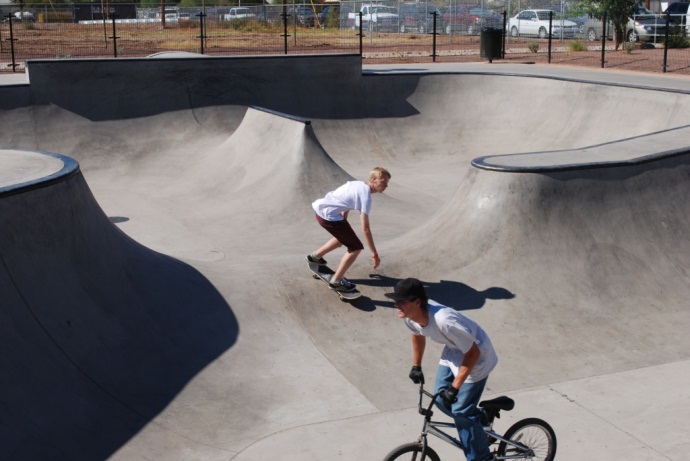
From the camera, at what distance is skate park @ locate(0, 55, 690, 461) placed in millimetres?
5953

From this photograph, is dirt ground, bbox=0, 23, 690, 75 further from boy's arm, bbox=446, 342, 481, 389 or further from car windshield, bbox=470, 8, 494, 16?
boy's arm, bbox=446, 342, 481, 389

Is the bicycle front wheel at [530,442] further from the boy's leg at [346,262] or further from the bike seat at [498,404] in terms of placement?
the boy's leg at [346,262]

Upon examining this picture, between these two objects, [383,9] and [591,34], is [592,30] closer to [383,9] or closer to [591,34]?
[591,34]

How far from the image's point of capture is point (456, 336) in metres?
4.66

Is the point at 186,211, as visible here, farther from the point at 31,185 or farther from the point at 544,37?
the point at 544,37

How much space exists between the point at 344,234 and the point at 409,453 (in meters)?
3.38

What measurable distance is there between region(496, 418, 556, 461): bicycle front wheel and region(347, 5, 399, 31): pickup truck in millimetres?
34995

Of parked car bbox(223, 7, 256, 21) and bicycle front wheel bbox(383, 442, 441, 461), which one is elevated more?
parked car bbox(223, 7, 256, 21)

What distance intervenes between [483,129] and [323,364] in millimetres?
12098

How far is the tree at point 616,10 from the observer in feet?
103

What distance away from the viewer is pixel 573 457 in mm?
5602

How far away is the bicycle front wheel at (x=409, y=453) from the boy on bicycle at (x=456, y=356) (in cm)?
22

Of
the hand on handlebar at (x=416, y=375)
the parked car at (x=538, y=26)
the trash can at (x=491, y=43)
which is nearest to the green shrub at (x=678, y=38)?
the parked car at (x=538, y=26)

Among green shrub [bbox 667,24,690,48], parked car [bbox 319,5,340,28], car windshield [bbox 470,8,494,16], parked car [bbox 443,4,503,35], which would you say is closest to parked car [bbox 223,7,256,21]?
parked car [bbox 319,5,340,28]
